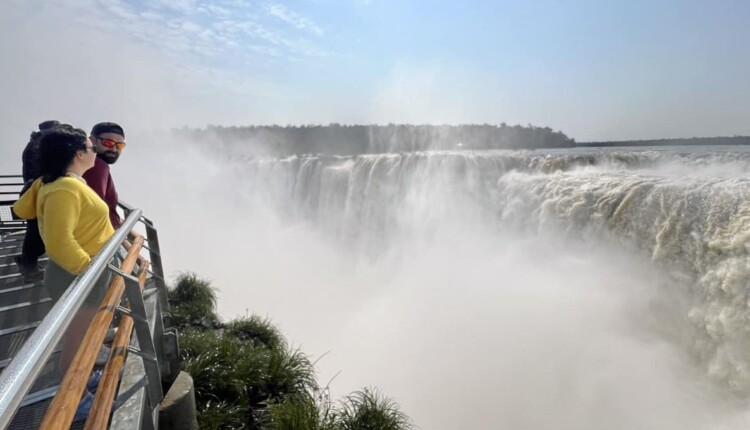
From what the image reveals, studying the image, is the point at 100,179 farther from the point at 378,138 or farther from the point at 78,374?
the point at 378,138

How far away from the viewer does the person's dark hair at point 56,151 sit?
2365 mm

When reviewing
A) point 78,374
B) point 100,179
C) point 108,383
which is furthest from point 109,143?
point 78,374

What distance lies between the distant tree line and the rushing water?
26.9 m

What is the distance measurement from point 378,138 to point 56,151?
6491cm

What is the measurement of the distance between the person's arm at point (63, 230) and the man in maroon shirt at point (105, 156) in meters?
1.15

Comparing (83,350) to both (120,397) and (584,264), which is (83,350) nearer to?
(120,397)

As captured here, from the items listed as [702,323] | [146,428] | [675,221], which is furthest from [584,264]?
[146,428]

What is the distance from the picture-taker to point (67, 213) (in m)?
2.32

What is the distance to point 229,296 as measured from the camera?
14.1 m

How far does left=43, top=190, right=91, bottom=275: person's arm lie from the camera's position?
228 cm

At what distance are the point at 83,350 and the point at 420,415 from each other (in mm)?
7502

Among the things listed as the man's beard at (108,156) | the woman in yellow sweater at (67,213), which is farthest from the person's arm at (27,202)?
the man's beard at (108,156)

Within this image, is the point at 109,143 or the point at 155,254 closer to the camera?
the point at 109,143

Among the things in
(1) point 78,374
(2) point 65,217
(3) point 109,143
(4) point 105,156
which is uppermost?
(3) point 109,143
